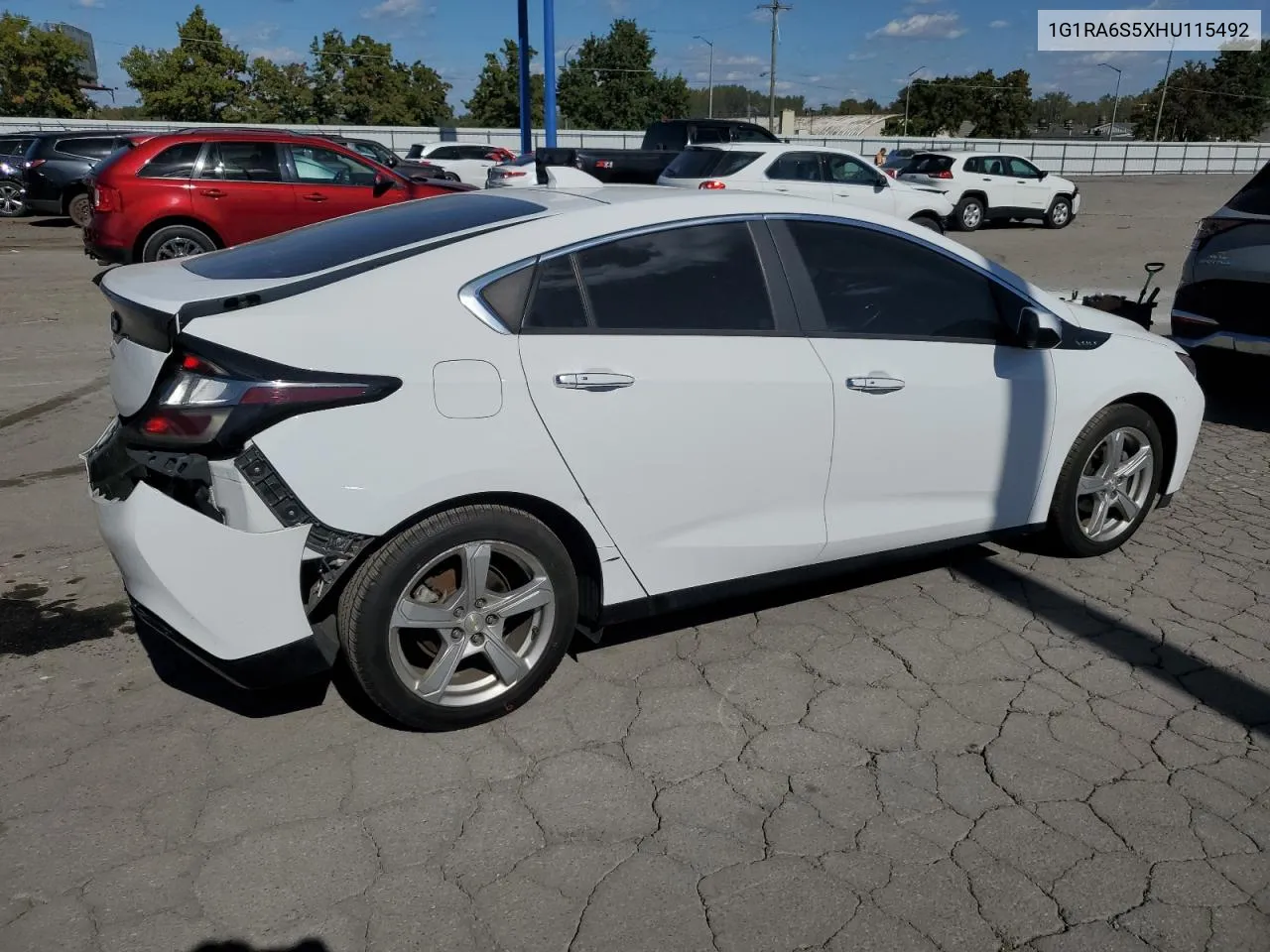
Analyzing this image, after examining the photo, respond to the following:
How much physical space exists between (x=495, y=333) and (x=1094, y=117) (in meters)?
148

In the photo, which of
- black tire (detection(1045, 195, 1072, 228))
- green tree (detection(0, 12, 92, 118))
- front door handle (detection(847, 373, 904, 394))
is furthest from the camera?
green tree (detection(0, 12, 92, 118))

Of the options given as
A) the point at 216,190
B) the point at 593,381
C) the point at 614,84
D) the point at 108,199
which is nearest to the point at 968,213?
the point at 216,190

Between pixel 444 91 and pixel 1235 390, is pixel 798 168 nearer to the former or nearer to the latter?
pixel 1235 390

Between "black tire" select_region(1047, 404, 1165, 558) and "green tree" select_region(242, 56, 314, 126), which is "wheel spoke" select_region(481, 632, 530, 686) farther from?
"green tree" select_region(242, 56, 314, 126)

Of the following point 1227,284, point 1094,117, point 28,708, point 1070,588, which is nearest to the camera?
point 28,708

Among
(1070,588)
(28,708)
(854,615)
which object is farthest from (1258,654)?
(28,708)

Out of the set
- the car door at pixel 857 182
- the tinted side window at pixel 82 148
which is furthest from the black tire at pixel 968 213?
the tinted side window at pixel 82 148

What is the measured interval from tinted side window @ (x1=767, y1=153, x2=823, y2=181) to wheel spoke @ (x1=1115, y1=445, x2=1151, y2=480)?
11432 millimetres

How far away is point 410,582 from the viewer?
295 centimetres

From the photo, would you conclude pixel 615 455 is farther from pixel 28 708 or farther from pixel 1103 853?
pixel 28 708

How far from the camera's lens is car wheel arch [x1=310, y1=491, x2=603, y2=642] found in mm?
2914

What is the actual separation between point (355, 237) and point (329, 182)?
30.7 ft

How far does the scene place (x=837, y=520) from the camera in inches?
147

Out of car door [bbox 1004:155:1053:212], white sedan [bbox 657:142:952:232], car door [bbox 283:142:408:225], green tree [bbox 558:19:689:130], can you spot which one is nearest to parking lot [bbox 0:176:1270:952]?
car door [bbox 283:142:408:225]
